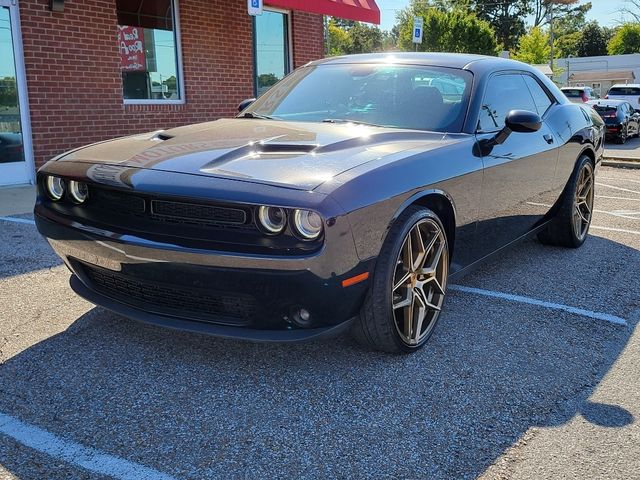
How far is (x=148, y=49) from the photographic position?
9.08 meters

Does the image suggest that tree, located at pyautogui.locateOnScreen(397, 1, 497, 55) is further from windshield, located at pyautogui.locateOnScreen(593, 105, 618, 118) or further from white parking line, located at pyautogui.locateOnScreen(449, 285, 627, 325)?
white parking line, located at pyautogui.locateOnScreen(449, 285, 627, 325)

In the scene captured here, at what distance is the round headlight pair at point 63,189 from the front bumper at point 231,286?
216mm

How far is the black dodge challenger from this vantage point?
2604 millimetres

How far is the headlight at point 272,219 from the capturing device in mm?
2592

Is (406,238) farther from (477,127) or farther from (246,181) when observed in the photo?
(477,127)

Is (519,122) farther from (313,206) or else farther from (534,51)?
(534,51)

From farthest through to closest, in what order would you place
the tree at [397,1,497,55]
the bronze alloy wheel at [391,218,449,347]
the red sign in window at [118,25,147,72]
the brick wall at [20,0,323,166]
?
the tree at [397,1,497,55], the red sign in window at [118,25,147,72], the brick wall at [20,0,323,166], the bronze alloy wheel at [391,218,449,347]

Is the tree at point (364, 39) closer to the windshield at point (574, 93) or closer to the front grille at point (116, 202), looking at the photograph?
the windshield at point (574, 93)

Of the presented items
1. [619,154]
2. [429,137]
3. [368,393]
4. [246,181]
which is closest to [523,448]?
[368,393]

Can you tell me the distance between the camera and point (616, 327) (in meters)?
3.74

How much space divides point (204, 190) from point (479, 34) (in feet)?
141

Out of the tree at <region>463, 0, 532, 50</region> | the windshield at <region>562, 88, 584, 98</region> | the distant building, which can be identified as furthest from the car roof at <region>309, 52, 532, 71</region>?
the tree at <region>463, 0, 532, 50</region>

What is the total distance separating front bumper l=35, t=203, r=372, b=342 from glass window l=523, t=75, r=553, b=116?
9.13ft

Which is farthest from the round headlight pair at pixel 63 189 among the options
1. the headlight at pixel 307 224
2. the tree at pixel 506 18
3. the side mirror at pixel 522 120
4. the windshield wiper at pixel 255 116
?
the tree at pixel 506 18
